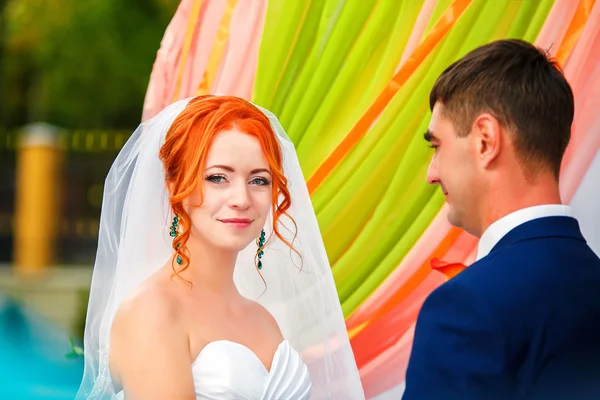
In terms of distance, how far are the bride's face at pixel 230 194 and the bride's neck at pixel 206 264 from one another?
0.13 feet

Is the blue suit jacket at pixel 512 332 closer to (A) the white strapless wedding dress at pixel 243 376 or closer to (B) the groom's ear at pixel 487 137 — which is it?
(B) the groom's ear at pixel 487 137

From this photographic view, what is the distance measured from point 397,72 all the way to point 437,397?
130 centimetres

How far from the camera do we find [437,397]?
1.57 m

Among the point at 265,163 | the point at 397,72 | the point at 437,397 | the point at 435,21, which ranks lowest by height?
the point at 437,397

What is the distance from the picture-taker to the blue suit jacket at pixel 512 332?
155 cm

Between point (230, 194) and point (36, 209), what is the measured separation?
25.9 ft

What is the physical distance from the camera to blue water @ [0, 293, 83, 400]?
10.7 ft

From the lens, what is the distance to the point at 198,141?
1.99m

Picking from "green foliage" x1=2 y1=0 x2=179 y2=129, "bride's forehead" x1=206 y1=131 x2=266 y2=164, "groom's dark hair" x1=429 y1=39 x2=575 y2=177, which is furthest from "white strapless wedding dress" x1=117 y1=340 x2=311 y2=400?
"green foliage" x1=2 y1=0 x2=179 y2=129

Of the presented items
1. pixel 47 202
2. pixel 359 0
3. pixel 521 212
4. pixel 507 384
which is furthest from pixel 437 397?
pixel 47 202

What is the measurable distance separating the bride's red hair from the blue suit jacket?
62 centimetres

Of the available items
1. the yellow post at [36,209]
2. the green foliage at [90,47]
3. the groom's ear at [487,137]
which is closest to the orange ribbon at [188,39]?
the groom's ear at [487,137]

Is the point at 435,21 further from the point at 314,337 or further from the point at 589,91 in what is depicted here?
the point at 314,337

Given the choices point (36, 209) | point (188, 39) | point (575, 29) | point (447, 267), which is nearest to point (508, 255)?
point (447, 267)
